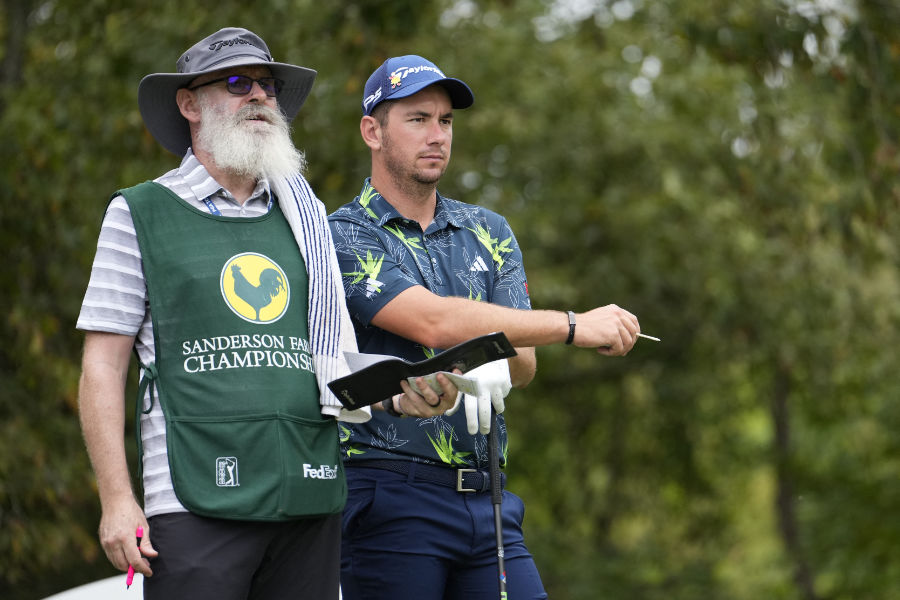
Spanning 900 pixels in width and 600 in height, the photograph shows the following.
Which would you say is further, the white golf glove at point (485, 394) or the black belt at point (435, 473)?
the black belt at point (435, 473)

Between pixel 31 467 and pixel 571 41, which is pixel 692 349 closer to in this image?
pixel 571 41

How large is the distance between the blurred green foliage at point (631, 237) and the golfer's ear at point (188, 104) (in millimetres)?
3857

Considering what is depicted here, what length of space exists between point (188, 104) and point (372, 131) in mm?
574

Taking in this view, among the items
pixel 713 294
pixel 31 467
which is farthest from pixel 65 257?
pixel 713 294

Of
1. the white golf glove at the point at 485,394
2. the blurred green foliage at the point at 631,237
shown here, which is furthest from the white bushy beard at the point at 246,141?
the blurred green foliage at the point at 631,237

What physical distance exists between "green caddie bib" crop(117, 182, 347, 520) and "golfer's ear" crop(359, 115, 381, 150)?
26.4 inches

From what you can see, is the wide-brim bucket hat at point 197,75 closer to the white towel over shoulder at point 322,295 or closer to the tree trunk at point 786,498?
the white towel over shoulder at point 322,295

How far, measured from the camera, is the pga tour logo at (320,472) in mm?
2689

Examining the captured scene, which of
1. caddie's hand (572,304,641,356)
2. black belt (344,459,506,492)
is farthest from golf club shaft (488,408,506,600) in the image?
caddie's hand (572,304,641,356)

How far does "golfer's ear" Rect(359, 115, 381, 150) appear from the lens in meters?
3.34

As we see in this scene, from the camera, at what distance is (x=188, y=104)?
2.99 metres

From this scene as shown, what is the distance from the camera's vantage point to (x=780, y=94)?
9.02 metres

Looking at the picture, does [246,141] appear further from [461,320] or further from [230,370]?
[461,320]

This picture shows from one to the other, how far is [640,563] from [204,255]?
13388mm
